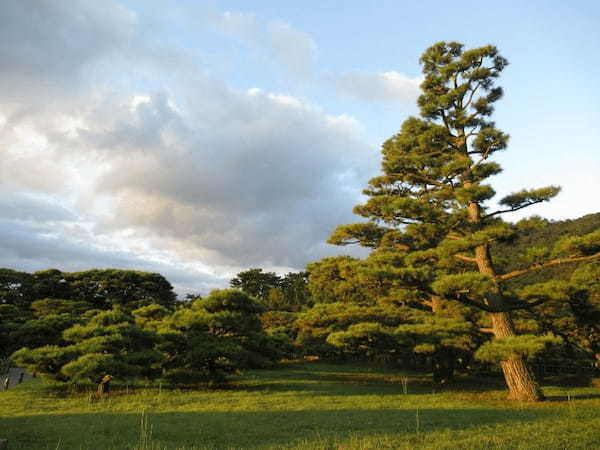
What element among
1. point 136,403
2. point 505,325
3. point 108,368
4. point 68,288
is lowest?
point 136,403

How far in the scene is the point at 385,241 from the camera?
13.0 meters

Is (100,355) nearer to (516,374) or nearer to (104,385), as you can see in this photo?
(104,385)

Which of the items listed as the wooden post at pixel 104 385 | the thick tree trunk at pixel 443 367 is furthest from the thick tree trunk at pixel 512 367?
the wooden post at pixel 104 385

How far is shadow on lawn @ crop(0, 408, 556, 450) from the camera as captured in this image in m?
5.89

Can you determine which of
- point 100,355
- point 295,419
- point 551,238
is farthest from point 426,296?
point 551,238

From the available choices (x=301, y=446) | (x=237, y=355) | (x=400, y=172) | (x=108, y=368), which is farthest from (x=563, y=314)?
(x=108, y=368)

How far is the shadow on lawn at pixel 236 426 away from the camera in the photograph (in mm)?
5887

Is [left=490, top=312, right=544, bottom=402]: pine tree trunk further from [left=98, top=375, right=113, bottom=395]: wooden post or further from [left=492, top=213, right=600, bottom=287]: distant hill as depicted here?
[left=492, top=213, right=600, bottom=287]: distant hill

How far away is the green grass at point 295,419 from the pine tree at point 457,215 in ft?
6.05

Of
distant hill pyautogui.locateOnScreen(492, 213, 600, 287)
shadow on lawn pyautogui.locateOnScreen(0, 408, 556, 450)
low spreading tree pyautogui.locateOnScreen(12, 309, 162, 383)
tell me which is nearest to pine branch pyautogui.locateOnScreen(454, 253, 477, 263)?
shadow on lawn pyautogui.locateOnScreen(0, 408, 556, 450)

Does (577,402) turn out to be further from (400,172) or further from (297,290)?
(297,290)

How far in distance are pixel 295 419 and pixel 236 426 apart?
4.14ft

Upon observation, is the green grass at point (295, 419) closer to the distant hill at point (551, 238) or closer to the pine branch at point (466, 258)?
the pine branch at point (466, 258)

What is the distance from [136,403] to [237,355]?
2986 mm
